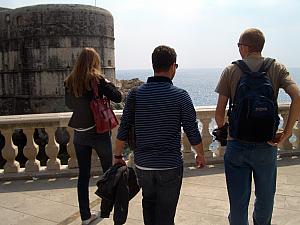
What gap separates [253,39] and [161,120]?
3.01ft

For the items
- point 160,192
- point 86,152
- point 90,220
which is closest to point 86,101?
point 86,152

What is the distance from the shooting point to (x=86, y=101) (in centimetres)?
372

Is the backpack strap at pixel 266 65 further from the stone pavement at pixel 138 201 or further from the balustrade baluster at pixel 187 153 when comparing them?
the balustrade baluster at pixel 187 153

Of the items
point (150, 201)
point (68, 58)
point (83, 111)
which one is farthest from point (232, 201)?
point (68, 58)

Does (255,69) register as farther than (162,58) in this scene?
Yes

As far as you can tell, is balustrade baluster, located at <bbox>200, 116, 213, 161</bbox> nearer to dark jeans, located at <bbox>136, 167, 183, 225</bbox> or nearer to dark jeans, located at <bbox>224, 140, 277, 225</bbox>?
dark jeans, located at <bbox>224, 140, 277, 225</bbox>

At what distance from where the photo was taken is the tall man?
2.84m

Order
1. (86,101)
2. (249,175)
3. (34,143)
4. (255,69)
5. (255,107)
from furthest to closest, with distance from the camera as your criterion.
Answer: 1. (34,143)
2. (86,101)
3. (249,175)
4. (255,69)
5. (255,107)

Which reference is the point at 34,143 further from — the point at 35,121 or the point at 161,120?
the point at 161,120

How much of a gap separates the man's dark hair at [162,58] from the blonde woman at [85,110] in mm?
1038

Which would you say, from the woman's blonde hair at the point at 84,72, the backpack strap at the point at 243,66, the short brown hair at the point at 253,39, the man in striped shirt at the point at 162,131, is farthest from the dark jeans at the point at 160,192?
the woman's blonde hair at the point at 84,72

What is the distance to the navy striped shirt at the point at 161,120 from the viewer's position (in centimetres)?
269

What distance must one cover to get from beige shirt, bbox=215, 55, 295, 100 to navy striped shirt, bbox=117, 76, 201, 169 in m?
0.36

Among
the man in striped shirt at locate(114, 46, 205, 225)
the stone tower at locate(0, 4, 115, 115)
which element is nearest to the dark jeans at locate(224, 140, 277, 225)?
the man in striped shirt at locate(114, 46, 205, 225)
